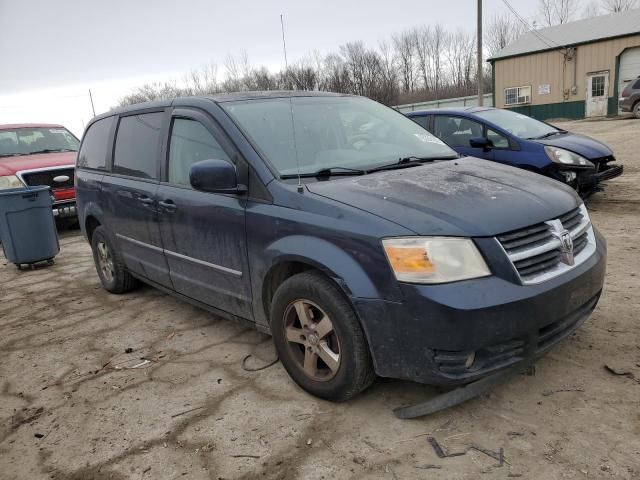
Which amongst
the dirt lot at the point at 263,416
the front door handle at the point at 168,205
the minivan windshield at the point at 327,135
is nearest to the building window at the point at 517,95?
the dirt lot at the point at 263,416

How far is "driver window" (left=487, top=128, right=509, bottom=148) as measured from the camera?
7.23 metres

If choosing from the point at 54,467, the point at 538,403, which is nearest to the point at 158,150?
the point at 54,467

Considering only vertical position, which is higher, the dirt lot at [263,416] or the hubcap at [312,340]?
the hubcap at [312,340]

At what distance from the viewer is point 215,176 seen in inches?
120

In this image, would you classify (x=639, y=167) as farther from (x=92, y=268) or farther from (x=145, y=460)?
(x=145, y=460)

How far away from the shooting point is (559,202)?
2877mm

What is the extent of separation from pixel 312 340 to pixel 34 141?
29.7ft

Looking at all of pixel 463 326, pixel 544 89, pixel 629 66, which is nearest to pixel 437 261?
pixel 463 326

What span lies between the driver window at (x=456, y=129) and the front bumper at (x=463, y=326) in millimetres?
5226

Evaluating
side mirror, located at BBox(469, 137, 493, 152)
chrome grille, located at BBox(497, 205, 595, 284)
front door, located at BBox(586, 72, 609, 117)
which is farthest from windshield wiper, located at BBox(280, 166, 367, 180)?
front door, located at BBox(586, 72, 609, 117)

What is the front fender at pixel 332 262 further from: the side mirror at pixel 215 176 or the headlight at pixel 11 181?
the headlight at pixel 11 181

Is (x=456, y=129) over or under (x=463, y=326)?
over

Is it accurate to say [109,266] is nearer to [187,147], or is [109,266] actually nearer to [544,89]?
[187,147]

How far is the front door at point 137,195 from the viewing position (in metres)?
4.09
